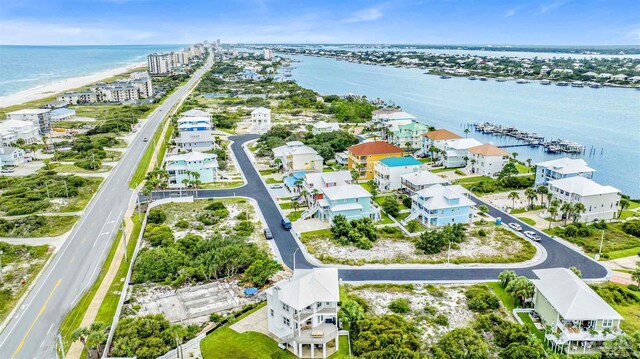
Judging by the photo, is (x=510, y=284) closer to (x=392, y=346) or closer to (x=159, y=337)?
(x=392, y=346)

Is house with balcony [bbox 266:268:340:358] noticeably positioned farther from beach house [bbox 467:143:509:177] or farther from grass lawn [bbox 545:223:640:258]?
beach house [bbox 467:143:509:177]

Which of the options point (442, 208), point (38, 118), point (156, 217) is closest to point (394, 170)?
point (442, 208)

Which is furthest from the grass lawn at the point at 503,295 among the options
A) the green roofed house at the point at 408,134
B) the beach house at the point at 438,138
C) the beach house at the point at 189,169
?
the green roofed house at the point at 408,134

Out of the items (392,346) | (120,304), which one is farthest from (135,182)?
(392,346)

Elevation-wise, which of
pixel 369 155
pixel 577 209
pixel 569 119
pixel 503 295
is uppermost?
pixel 369 155

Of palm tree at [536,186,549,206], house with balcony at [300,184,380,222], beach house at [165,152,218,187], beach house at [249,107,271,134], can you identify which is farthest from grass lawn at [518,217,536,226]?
beach house at [249,107,271,134]

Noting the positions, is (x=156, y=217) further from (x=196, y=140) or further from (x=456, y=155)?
(x=456, y=155)
